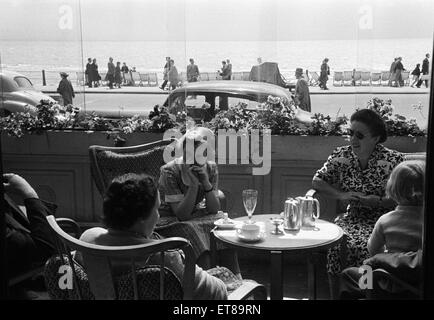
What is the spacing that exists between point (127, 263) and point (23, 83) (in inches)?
307

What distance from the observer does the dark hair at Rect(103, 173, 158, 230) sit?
5.82 feet

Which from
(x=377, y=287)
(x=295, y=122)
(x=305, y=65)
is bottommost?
(x=377, y=287)

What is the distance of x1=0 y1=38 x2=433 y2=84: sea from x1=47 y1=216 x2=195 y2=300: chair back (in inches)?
171

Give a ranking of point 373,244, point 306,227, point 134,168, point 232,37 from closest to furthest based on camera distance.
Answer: point 373,244 → point 306,227 → point 134,168 → point 232,37

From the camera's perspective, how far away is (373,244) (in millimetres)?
2436

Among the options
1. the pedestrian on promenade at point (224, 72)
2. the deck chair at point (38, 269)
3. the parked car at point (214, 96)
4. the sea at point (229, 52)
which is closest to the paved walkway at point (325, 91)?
the sea at point (229, 52)

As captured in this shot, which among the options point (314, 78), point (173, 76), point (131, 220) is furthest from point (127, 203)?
point (314, 78)

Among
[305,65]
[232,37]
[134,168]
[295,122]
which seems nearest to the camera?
[134,168]

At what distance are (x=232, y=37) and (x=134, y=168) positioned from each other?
3841 mm

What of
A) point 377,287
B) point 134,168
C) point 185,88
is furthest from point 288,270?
point 185,88

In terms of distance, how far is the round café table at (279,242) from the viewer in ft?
7.84

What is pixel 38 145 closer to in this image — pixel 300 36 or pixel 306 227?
pixel 306 227

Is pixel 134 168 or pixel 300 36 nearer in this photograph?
pixel 134 168

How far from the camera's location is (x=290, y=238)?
254 cm
